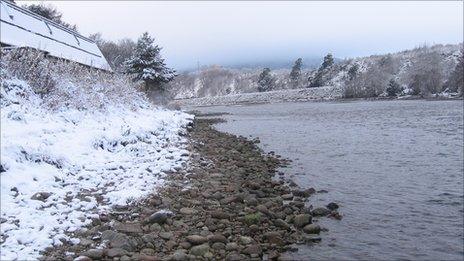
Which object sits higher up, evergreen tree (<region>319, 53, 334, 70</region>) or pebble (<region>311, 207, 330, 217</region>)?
evergreen tree (<region>319, 53, 334, 70</region>)

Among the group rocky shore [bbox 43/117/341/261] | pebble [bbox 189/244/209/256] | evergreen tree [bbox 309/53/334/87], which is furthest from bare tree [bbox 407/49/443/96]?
pebble [bbox 189/244/209/256]

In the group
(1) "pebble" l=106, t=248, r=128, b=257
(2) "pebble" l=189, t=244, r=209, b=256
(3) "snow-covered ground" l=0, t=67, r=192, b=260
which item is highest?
(3) "snow-covered ground" l=0, t=67, r=192, b=260

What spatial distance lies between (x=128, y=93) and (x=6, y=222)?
15.5 m

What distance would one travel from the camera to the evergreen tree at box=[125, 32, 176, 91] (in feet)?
112

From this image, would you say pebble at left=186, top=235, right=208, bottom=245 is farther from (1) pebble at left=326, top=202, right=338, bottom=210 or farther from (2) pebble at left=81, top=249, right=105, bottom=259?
(1) pebble at left=326, top=202, right=338, bottom=210

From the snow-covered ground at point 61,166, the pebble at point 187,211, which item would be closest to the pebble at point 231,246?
the pebble at point 187,211

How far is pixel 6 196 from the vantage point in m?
7.71

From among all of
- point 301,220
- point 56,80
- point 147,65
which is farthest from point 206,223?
point 147,65

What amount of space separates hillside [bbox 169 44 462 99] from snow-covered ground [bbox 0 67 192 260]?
40126 millimetres

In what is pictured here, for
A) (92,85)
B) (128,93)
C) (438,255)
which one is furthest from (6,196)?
(128,93)

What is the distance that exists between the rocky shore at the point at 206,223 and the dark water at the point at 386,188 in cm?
59

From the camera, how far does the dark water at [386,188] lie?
7836 millimetres

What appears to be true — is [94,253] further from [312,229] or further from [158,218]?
[312,229]

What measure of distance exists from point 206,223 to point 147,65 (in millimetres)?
27546
